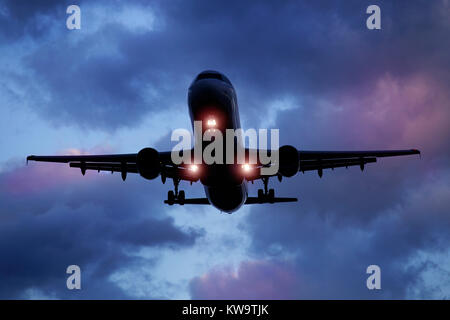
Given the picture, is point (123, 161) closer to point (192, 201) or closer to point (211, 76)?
point (192, 201)

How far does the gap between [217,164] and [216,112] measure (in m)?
3.10

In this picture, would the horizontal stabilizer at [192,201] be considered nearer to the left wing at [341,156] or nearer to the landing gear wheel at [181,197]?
the landing gear wheel at [181,197]

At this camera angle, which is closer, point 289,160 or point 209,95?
point 209,95

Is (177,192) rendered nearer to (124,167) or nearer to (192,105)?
(124,167)

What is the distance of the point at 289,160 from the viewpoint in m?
29.6

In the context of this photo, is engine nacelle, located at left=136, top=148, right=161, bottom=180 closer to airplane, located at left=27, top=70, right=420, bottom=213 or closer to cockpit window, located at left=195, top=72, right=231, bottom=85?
airplane, located at left=27, top=70, right=420, bottom=213

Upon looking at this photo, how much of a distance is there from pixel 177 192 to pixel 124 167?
5.83 m

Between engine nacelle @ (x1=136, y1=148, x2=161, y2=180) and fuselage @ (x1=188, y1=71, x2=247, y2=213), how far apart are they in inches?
105

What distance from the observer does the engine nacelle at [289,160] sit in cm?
2955

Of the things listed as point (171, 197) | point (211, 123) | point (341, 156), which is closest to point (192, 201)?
point (171, 197)

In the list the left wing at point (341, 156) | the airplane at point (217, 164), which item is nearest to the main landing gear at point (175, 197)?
the airplane at point (217, 164)

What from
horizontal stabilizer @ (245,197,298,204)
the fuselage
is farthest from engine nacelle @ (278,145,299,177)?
horizontal stabilizer @ (245,197,298,204)
